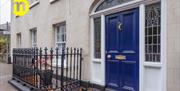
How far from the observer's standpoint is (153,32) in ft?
16.4

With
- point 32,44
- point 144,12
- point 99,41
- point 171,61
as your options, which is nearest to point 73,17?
point 99,41

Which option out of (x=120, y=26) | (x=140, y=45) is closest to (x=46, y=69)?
(x=120, y=26)

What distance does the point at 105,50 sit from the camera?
21.2 ft

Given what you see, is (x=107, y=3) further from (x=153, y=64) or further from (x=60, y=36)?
(x=60, y=36)

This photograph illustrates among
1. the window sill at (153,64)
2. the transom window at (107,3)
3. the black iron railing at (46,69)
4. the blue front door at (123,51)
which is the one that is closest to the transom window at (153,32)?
the window sill at (153,64)

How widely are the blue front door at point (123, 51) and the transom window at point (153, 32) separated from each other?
27 centimetres

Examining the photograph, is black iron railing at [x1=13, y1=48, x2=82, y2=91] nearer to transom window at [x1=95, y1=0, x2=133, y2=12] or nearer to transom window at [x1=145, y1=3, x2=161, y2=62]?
transom window at [x1=95, y1=0, x2=133, y2=12]

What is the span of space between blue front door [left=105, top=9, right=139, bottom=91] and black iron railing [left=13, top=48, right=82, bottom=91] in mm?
1351

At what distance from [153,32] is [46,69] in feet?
11.6

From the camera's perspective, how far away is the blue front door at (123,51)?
17.7ft

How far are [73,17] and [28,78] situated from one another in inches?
109

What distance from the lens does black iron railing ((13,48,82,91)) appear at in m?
6.54

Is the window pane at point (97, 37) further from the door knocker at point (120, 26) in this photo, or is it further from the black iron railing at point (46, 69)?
the door knocker at point (120, 26)

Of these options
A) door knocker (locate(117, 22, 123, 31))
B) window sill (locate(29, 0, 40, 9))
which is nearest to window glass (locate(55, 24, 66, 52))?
window sill (locate(29, 0, 40, 9))
